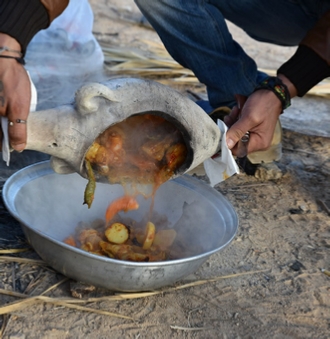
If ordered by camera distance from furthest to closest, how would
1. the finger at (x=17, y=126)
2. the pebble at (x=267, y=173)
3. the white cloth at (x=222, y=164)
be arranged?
the pebble at (x=267, y=173), the white cloth at (x=222, y=164), the finger at (x=17, y=126)

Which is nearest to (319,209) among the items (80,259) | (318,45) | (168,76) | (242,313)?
(318,45)

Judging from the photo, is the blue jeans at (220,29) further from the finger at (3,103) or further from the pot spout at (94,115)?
the finger at (3,103)

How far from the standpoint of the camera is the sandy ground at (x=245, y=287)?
5.33ft

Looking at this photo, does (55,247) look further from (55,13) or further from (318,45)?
(318,45)

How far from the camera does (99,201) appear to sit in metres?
2.25

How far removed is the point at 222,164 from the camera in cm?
193

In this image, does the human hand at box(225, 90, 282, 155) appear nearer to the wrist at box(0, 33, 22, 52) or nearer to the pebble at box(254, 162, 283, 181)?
the pebble at box(254, 162, 283, 181)

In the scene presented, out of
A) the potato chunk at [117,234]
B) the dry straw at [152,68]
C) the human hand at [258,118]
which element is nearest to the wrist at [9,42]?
the potato chunk at [117,234]

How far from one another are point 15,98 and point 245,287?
1.03m

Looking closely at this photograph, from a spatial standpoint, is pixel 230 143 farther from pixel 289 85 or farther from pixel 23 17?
pixel 23 17

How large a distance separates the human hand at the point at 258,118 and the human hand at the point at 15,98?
814 mm

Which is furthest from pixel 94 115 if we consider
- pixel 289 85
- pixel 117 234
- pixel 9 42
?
pixel 289 85

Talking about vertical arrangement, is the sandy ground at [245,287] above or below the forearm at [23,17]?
below

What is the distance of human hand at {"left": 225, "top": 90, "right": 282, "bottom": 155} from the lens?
2027 millimetres
